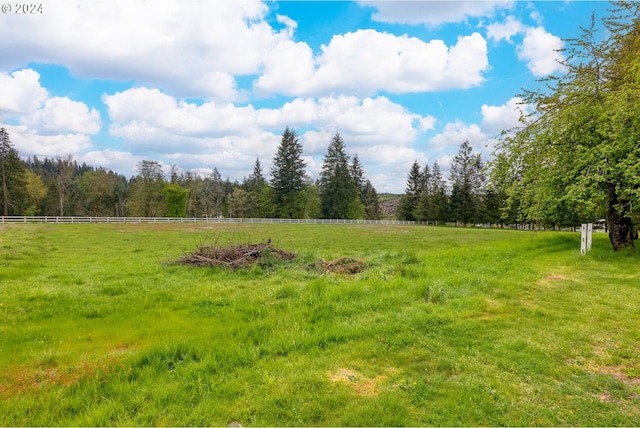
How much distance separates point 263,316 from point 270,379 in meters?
2.19

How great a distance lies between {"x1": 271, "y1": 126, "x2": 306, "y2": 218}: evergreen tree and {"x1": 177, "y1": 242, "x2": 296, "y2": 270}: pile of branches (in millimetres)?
47677

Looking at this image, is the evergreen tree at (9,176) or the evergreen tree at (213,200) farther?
the evergreen tree at (213,200)

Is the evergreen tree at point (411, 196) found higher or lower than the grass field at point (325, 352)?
higher

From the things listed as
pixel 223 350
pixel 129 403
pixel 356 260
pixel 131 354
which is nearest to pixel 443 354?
pixel 223 350

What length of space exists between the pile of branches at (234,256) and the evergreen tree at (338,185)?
166ft

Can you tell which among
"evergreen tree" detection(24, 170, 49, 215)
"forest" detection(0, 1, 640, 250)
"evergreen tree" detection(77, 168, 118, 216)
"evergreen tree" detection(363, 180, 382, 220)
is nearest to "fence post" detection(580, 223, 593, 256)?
"forest" detection(0, 1, 640, 250)

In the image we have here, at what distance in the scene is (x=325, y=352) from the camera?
4.52 m

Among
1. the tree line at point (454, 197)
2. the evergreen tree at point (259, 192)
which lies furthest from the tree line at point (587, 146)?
the evergreen tree at point (259, 192)

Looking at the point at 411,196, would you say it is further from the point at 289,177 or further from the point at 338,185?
the point at 289,177

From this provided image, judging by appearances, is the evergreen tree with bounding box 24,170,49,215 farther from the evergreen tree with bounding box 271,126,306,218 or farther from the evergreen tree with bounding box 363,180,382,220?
the evergreen tree with bounding box 363,180,382,220

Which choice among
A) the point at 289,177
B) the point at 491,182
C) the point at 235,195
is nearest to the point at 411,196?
the point at 289,177

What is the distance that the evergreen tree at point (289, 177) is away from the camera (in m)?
59.1

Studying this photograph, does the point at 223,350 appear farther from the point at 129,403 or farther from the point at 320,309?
the point at 320,309

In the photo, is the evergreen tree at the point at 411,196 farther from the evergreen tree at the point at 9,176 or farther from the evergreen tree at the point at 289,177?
the evergreen tree at the point at 9,176
